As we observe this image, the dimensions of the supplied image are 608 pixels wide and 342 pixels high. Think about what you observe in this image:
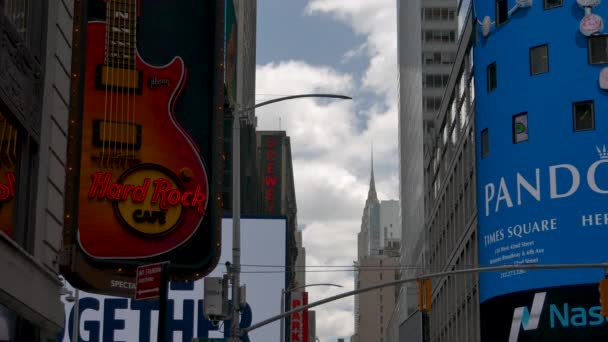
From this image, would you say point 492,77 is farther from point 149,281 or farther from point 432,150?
point 149,281

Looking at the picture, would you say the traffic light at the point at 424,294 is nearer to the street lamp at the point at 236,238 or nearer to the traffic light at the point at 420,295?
the traffic light at the point at 420,295

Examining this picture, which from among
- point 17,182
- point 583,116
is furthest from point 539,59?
point 17,182

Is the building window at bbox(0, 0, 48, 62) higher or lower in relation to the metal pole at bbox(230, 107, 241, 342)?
higher

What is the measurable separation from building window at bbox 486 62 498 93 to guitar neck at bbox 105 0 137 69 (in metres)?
40.7

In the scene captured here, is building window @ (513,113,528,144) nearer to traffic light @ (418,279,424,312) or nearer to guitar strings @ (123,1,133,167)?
traffic light @ (418,279,424,312)

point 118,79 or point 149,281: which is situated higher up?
point 118,79

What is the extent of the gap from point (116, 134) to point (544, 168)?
39.7 metres

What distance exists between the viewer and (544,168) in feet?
220

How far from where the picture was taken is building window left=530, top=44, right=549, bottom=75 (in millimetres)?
68812

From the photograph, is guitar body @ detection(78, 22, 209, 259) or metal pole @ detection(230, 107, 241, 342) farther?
guitar body @ detection(78, 22, 209, 259)

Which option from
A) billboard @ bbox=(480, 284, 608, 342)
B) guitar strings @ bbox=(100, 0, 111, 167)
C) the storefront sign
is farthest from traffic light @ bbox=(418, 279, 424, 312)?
the storefront sign

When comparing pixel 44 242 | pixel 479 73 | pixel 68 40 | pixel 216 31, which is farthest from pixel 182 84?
pixel 479 73

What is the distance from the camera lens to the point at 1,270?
20.9m

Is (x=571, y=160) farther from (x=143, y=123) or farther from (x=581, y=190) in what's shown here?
(x=143, y=123)
